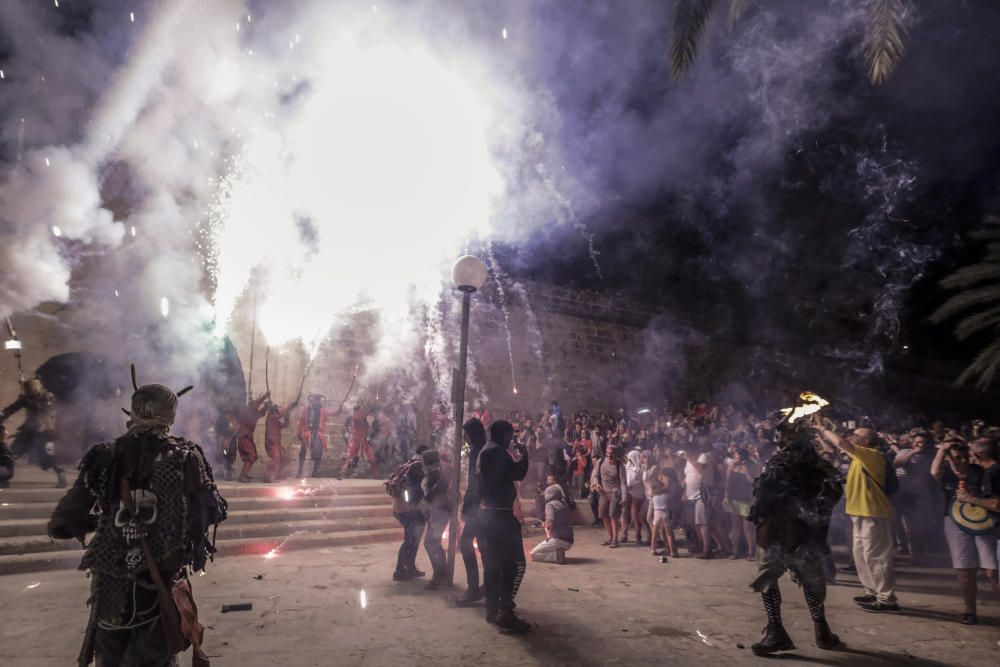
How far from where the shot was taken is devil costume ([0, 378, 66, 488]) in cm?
943

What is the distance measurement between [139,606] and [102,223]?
12316 millimetres

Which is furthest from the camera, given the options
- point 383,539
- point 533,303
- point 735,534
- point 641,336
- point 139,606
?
point 641,336

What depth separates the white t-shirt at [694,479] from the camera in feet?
27.5

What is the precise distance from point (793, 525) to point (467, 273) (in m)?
4.18

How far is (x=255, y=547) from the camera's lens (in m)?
7.86

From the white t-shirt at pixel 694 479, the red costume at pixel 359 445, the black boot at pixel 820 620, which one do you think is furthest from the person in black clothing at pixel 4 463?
the black boot at pixel 820 620

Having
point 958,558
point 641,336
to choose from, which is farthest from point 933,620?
point 641,336

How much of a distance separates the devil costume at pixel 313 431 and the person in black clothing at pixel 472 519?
24.9 feet

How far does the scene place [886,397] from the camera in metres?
24.0

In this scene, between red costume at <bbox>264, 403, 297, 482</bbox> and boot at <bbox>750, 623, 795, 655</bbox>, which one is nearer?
boot at <bbox>750, 623, 795, 655</bbox>

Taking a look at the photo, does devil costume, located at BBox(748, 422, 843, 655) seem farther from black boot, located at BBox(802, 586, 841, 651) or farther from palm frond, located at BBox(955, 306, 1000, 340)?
palm frond, located at BBox(955, 306, 1000, 340)

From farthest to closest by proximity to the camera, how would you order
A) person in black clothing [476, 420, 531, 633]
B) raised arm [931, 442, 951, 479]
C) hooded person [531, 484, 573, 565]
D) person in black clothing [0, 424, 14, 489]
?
person in black clothing [0, 424, 14, 489], hooded person [531, 484, 573, 565], raised arm [931, 442, 951, 479], person in black clothing [476, 420, 531, 633]

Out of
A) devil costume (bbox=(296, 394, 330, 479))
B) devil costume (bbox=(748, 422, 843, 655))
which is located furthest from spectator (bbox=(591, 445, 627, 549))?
devil costume (bbox=(296, 394, 330, 479))

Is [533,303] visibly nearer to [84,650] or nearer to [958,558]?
[958,558]
